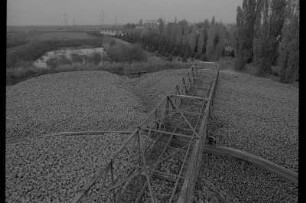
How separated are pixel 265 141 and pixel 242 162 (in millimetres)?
1335

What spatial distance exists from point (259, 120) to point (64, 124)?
24.8ft

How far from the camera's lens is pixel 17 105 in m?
10.1

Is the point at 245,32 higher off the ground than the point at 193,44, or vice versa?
the point at 193,44

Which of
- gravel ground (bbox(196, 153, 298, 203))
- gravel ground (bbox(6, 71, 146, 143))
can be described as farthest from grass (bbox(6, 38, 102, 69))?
gravel ground (bbox(196, 153, 298, 203))

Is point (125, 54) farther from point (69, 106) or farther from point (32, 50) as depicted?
point (69, 106)

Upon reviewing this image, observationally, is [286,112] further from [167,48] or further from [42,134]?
[167,48]

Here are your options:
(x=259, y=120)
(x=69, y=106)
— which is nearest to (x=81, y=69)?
(x=69, y=106)

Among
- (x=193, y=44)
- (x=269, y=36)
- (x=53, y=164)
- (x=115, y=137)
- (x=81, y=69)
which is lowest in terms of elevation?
(x=53, y=164)

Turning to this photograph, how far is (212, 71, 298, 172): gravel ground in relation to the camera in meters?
7.43

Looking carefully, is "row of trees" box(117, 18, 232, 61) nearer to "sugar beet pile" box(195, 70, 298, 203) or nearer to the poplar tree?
the poplar tree

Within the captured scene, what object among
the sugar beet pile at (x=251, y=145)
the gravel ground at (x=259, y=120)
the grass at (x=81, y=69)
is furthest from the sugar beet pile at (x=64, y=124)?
the gravel ground at (x=259, y=120)

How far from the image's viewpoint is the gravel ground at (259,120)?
24.4 feet

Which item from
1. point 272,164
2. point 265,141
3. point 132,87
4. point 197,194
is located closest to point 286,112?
point 265,141

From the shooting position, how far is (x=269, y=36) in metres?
17.8
